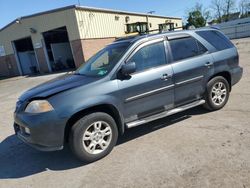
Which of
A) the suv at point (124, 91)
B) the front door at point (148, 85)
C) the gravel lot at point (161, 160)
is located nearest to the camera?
the gravel lot at point (161, 160)

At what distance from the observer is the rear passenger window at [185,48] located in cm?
521

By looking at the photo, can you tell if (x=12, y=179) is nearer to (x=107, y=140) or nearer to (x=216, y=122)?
(x=107, y=140)

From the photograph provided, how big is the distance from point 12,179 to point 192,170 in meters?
2.80

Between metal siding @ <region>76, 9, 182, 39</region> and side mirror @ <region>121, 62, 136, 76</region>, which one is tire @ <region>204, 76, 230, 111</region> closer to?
side mirror @ <region>121, 62, 136, 76</region>

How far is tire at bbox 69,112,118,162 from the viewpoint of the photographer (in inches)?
160


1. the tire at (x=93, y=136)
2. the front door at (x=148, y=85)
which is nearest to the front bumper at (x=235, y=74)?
the front door at (x=148, y=85)

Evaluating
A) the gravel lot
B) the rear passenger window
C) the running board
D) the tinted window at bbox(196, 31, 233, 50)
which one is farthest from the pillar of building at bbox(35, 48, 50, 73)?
the running board

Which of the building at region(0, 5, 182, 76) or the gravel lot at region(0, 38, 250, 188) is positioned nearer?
the gravel lot at region(0, 38, 250, 188)

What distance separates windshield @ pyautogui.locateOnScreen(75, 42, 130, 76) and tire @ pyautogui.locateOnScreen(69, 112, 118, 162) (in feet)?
2.70

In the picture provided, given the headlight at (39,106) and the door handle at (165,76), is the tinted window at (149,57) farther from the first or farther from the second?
the headlight at (39,106)

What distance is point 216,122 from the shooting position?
5211 millimetres

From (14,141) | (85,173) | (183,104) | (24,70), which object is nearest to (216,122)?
(183,104)

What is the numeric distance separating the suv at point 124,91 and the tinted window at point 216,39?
32 mm

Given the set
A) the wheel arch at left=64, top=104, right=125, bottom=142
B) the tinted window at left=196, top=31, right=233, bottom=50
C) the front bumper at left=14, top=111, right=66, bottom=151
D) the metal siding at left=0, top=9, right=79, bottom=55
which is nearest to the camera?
the front bumper at left=14, top=111, right=66, bottom=151
